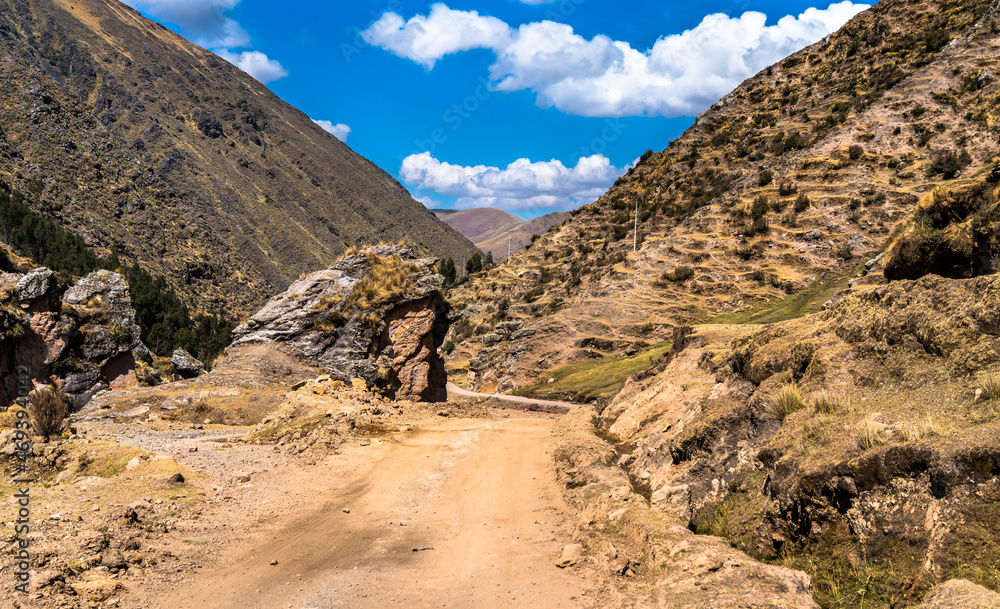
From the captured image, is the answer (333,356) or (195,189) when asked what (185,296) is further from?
(333,356)

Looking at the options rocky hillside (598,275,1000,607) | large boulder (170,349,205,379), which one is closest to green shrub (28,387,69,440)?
rocky hillside (598,275,1000,607)

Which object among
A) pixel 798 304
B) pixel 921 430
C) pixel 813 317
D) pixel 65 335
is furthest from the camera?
pixel 798 304

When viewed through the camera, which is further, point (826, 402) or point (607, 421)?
point (607, 421)

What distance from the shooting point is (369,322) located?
22281 mm

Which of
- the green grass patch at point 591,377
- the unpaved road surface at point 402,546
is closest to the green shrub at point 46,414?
the unpaved road surface at point 402,546

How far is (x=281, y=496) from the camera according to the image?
9.53 m

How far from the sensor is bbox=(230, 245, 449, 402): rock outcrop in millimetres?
21484

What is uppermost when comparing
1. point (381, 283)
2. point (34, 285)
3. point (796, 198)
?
point (796, 198)

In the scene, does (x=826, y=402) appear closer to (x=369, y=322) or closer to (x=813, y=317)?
(x=813, y=317)

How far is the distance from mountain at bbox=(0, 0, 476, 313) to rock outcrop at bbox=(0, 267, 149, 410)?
223 feet

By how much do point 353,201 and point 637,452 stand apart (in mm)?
190225

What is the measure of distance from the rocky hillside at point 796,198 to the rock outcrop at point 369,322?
1857 centimetres

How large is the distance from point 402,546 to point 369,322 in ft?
50.6

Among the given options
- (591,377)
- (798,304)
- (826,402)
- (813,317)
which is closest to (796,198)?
(798,304)
